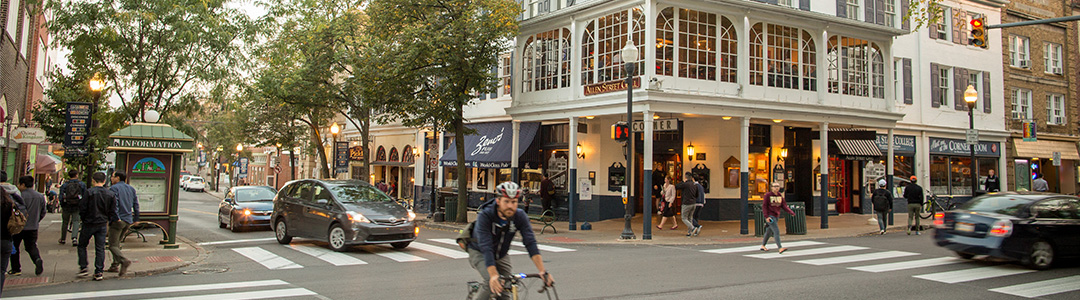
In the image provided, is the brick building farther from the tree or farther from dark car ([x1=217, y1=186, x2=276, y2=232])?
dark car ([x1=217, y1=186, x2=276, y2=232])

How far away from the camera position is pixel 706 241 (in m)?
15.3

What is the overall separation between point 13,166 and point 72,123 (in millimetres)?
10973

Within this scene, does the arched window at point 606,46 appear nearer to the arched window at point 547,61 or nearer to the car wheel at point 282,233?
the arched window at point 547,61

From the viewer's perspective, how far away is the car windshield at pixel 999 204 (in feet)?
33.9

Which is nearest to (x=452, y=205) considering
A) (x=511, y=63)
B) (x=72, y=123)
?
(x=511, y=63)

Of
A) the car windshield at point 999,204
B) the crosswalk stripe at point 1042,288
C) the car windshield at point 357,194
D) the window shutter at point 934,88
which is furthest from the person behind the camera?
the window shutter at point 934,88

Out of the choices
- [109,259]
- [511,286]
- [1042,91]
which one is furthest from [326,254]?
[1042,91]

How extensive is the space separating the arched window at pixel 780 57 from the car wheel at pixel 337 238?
11733 millimetres

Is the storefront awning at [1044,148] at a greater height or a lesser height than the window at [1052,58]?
lesser

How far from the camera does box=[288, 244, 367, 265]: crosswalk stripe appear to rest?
37.5ft

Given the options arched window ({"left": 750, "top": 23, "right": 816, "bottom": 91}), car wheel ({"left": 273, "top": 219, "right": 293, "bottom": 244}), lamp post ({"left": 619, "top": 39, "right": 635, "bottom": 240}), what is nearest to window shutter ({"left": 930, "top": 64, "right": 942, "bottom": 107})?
arched window ({"left": 750, "top": 23, "right": 816, "bottom": 91})

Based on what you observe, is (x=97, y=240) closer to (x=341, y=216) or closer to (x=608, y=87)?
(x=341, y=216)

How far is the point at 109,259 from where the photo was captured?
11359 mm

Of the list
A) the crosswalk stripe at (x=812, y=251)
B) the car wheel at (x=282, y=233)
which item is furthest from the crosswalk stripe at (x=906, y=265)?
the car wheel at (x=282, y=233)
